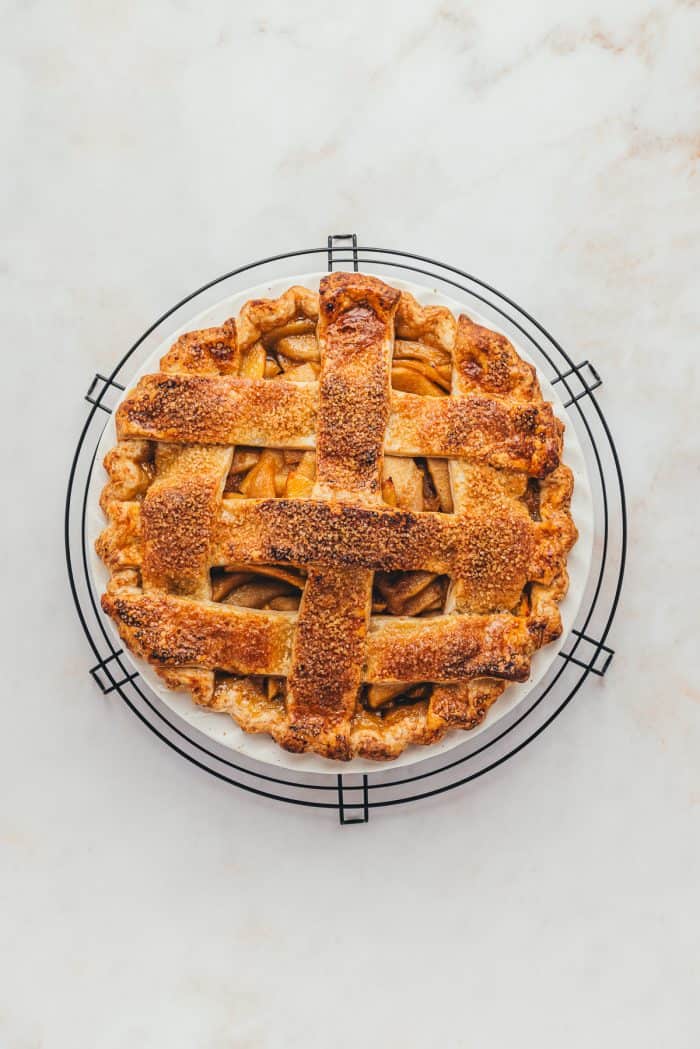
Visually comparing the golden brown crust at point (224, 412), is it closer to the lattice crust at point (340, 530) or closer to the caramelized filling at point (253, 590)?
the lattice crust at point (340, 530)

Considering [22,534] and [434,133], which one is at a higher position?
[434,133]

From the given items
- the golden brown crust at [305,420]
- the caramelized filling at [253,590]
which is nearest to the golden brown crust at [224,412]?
the golden brown crust at [305,420]

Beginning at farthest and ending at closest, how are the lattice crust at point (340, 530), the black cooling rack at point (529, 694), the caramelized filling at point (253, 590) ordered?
1. the black cooling rack at point (529, 694)
2. the caramelized filling at point (253, 590)
3. the lattice crust at point (340, 530)

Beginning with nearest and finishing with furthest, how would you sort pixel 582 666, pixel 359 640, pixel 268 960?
pixel 359 640, pixel 582 666, pixel 268 960

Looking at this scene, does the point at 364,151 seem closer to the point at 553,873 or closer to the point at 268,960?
the point at 553,873

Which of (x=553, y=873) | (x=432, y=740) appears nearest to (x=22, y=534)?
(x=432, y=740)

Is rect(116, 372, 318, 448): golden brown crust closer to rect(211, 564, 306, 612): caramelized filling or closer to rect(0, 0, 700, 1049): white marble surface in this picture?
rect(211, 564, 306, 612): caramelized filling

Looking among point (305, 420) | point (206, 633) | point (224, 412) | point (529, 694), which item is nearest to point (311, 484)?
point (305, 420)
